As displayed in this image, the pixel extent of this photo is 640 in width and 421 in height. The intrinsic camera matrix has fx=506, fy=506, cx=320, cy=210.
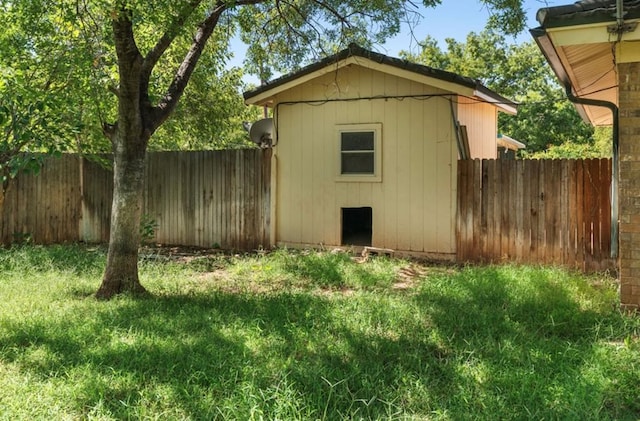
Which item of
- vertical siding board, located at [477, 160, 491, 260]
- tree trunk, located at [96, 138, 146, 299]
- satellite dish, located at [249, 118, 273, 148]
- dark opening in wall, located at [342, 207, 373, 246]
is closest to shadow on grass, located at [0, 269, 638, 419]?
tree trunk, located at [96, 138, 146, 299]

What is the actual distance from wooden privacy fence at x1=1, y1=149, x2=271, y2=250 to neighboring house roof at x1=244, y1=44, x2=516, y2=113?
3.86 ft

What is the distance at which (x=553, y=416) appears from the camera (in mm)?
2789

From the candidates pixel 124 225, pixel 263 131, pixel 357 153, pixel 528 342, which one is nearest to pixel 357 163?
pixel 357 153

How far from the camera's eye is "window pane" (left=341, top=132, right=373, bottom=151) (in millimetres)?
8820

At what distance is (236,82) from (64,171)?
16.3 feet

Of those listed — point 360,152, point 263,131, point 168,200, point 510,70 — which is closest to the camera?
point 360,152

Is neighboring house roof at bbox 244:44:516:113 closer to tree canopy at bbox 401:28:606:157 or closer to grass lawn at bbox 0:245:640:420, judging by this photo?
grass lawn at bbox 0:245:640:420

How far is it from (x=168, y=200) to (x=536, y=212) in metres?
6.81

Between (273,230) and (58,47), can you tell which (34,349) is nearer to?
(58,47)

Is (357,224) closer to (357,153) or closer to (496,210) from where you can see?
(357,153)

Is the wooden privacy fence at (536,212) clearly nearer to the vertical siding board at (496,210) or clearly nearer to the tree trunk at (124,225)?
the vertical siding board at (496,210)

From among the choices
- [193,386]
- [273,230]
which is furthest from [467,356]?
[273,230]

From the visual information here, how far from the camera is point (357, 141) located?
8.91 m

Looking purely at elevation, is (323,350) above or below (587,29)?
below
